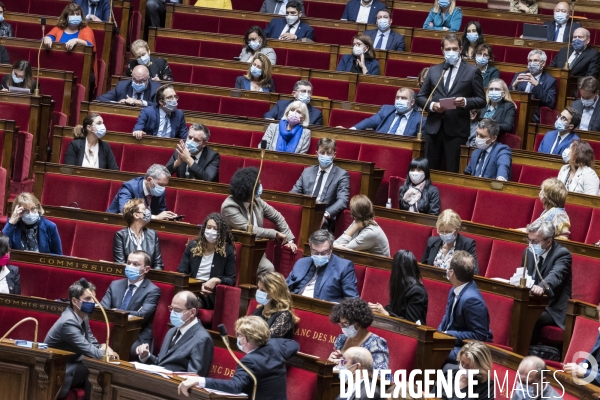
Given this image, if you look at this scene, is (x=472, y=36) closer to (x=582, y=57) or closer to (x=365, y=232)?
(x=582, y=57)

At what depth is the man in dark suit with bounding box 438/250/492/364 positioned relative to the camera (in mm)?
2195

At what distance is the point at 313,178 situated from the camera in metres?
2.93

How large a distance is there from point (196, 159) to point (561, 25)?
1507mm

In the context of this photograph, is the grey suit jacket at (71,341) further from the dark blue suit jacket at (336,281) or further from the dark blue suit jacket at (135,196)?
the dark blue suit jacket at (135,196)

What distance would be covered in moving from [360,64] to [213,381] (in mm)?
1883

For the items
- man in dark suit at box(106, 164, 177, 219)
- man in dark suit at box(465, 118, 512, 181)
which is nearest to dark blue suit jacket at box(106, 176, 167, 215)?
man in dark suit at box(106, 164, 177, 219)

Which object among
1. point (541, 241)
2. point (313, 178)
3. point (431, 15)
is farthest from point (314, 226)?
point (431, 15)

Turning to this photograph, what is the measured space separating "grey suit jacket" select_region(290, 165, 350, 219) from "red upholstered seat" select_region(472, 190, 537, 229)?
33 cm

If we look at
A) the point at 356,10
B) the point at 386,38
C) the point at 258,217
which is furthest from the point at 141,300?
the point at 356,10

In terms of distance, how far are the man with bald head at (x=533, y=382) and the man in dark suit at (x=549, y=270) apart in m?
0.49

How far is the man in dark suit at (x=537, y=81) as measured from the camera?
346 cm

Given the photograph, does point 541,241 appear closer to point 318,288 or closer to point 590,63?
point 318,288

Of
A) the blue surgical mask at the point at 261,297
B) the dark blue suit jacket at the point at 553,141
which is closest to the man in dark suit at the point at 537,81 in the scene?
the dark blue suit jacket at the point at 553,141

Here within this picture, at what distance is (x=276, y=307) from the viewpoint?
223 centimetres
